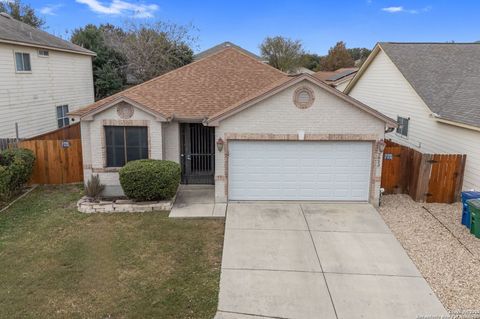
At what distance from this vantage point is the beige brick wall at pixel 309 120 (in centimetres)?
1217

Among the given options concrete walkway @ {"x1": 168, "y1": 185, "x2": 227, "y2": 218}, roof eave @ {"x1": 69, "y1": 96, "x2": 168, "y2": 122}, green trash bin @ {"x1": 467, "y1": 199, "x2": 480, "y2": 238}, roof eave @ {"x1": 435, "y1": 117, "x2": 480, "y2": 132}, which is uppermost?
roof eave @ {"x1": 69, "y1": 96, "x2": 168, "y2": 122}

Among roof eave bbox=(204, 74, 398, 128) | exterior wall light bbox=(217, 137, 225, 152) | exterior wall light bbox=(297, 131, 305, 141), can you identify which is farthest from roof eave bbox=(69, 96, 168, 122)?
exterior wall light bbox=(297, 131, 305, 141)

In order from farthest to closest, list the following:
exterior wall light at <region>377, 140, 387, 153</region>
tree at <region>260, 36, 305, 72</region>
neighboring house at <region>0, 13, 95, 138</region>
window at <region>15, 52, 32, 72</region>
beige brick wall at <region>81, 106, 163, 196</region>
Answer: tree at <region>260, 36, 305, 72</region>
window at <region>15, 52, 32, 72</region>
neighboring house at <region>0, 13, 95, 138</region>
beige brick wall at <region>81, 106, 163, 196</region>
exterior wall light at <region>377, 140, 387, 153</region>

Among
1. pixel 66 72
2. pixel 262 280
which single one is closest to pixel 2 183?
pixel 262 280

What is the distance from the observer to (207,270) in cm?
842

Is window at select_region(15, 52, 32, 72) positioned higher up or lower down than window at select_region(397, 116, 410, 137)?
higher up

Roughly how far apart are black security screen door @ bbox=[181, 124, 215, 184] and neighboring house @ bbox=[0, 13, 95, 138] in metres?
7.91

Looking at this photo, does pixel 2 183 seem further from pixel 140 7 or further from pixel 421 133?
pixel 140 7

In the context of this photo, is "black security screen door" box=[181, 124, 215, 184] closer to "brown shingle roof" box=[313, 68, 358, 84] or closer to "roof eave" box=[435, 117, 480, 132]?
"roof eave" box=[435, 117, 480, 132]

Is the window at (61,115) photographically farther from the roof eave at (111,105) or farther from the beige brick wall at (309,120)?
the beige brick wall at (309,120)

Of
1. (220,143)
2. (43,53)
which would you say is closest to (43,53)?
(43,53)

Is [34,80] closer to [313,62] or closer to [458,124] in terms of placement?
[458,124]

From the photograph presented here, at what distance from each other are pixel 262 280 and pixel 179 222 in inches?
155

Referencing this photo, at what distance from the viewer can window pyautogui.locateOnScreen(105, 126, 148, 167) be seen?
43.0 ft
